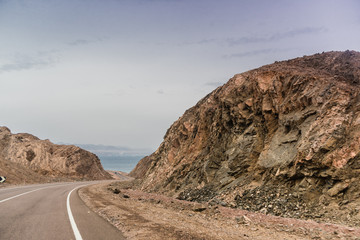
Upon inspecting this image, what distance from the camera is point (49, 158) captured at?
183 ft

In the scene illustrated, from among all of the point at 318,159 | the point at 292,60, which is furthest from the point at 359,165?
the point at 292,60

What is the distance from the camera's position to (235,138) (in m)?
19.1

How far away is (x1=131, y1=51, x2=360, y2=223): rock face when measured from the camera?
11.7 metres

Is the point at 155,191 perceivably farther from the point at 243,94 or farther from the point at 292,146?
the point at 292,146

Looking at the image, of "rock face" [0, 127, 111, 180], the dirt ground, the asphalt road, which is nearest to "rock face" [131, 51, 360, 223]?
the dirt ground

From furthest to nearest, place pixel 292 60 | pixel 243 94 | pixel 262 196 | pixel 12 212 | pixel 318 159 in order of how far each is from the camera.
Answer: pixel 292 60, pixel 243 94, pixel 262 196, pixel 318 159, pixel 12 212

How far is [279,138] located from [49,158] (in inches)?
2207

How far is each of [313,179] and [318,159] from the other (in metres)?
1.08

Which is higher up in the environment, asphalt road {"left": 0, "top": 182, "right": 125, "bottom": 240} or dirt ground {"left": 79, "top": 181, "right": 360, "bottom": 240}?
asphalt road {"left": 0, "top": 182, "right": 125, "bottom": 240}

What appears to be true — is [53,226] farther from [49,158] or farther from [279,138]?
[49,158]

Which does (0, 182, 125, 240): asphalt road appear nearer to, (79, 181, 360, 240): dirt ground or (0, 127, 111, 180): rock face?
(79, 181, 360, 240): dirt ground

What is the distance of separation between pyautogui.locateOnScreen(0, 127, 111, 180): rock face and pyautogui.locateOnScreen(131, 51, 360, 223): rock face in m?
38.5

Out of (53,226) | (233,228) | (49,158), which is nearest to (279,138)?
(233,228)

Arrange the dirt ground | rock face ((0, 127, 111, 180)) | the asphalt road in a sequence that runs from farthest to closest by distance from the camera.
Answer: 1. rock face ((0, 127, 111, 180))
2. the dirt ground
3. the asphalt road
